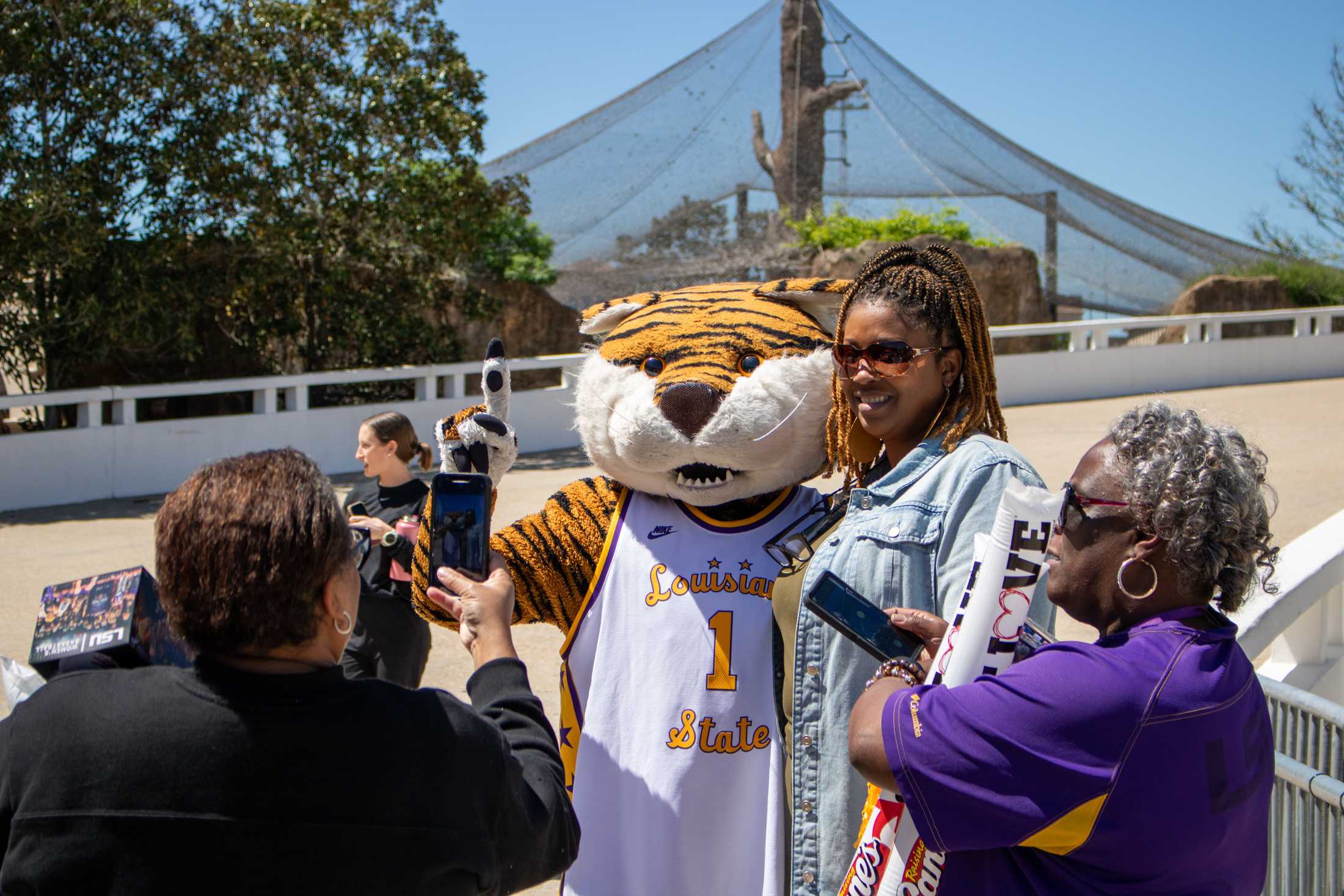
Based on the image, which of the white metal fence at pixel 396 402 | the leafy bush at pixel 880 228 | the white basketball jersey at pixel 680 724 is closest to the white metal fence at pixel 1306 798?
the white basketball jersey at pixel 680 724

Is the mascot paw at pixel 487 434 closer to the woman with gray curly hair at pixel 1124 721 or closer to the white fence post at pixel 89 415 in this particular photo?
the woman with gray curly hair at pixel 1124 721

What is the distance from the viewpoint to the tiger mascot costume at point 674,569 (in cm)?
244

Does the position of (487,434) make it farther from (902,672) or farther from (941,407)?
(902,672)

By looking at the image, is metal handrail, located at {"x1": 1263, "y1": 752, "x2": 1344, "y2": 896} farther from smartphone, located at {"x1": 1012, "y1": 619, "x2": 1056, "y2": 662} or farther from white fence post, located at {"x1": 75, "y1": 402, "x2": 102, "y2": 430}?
white fence post, located at {"x1": 75, "y1": 402, "x2": 102, "y2": 430}

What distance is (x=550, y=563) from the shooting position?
8.95ft

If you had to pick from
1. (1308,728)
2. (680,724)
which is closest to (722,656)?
(680,724)

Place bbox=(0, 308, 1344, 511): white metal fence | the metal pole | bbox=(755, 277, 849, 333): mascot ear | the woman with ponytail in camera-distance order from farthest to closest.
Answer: the metal pole
bbox=(0, 308, 1344, 511): white metal fence
the woman with ponytail
bbox=(755, 277, 849, 333): mascot ear

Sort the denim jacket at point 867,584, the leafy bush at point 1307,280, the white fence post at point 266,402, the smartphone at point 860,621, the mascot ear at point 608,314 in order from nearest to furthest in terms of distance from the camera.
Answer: the smartphone at point 860,621 < the denim jacket at point 867,584 < the mascot ear at point 608,314 < the white fence post at point 266,402 < the leafy bush at point 1307,280

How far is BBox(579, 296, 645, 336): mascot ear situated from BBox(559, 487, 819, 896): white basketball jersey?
725 millimetres

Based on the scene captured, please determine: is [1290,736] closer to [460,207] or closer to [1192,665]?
[1192,665]

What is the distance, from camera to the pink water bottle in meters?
4.18

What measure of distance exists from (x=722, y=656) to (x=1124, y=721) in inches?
43.7

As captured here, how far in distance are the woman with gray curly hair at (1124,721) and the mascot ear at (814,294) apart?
4.29 feet

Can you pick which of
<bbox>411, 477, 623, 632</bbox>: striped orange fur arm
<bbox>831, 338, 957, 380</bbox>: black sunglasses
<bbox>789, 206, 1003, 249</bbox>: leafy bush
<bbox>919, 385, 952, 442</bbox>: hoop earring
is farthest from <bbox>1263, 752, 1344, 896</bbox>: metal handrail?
<bbox>789, 206, 1003, 249</bbox>: leafy bush
